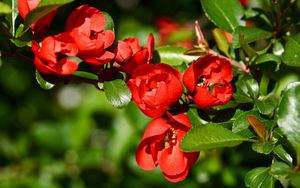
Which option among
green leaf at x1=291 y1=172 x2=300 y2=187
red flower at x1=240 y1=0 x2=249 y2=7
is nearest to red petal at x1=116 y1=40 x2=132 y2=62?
green leaf at x1=291 y1=172 x2=300 y2=187

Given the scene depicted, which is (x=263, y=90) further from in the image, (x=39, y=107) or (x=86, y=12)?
(x=39, y=107)

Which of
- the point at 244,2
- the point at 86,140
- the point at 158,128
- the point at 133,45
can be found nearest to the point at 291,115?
the point at 158,128

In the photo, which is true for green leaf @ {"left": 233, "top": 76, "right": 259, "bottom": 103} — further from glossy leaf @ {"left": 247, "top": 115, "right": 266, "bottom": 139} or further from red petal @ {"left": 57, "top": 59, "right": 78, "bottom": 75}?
red petal @ {"left": 57, "top": 59, "right": 78, "bottom": 75}

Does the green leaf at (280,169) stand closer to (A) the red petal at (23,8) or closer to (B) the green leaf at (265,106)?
(B) the green leaf at (265,106)

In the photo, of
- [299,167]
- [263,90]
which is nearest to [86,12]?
[263,90]

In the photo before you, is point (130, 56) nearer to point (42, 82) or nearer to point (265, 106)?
point (42, 82)

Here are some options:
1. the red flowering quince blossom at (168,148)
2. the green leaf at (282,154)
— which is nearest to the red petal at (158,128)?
the red flowering quince blossom at (168,148)
